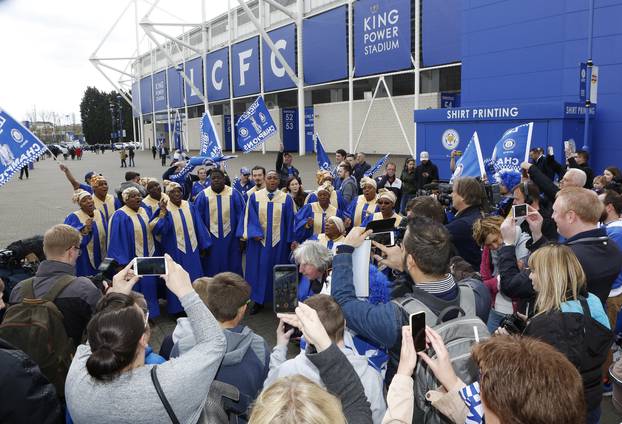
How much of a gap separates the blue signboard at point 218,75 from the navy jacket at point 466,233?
116 feet

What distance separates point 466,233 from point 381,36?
20872 mm

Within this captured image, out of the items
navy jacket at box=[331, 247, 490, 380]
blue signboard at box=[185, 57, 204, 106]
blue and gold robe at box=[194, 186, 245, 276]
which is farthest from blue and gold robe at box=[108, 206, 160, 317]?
blue signboard at box=[185, 57, 204, 106]

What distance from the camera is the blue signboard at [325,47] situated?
26.0 m

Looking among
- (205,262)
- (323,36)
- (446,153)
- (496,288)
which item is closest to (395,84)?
(323,36)

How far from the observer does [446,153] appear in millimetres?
13719

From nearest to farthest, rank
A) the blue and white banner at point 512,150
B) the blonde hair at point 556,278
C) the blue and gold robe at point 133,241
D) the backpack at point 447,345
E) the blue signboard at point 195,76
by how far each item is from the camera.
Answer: the backpack at point 447,345
the blonde hair at point 556,278
the blue and gold robe at point 133,241
the blue and white banner at point 512,150
the blue signboard at point 195,76

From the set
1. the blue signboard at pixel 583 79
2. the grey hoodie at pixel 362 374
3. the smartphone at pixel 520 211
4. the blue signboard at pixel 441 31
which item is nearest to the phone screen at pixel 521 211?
the smartphone at pixel 520 211

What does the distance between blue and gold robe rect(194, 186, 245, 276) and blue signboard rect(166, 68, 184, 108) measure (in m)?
41.3

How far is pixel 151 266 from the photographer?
258 centimetres

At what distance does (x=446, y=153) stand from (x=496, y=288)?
10.1 metres

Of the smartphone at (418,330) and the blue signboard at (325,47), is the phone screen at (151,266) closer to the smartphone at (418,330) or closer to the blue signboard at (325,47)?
the smartphone at (418,330)

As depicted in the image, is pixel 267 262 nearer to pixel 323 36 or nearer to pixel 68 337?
pixel 68 337

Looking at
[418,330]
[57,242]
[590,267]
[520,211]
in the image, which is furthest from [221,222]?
[418,330]

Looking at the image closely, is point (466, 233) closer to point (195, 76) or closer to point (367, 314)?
point (367, 314)
